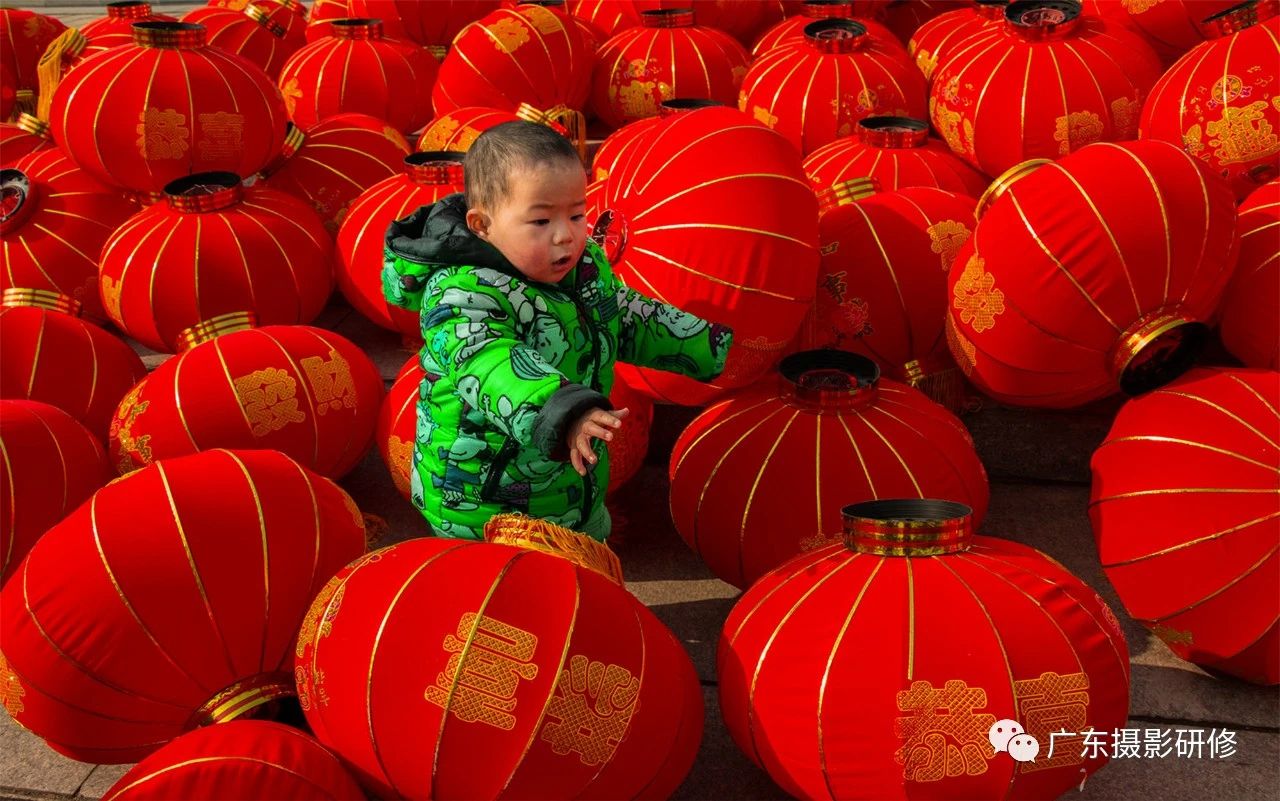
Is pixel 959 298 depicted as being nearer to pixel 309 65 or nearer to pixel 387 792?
pixel 387 792

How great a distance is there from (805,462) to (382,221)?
6.54 ft

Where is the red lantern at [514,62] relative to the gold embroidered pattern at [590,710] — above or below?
above

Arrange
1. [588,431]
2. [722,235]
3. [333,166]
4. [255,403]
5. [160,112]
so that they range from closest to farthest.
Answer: [588,431] < [722,235] < [255,403] < [160,112] < [333,166]

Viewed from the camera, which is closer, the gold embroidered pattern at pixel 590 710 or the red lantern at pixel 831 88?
the gold embroidered pattern at pixel 590 710

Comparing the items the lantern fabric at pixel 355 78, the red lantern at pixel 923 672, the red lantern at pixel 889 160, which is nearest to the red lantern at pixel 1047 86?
the red lantern at pixel 889 160

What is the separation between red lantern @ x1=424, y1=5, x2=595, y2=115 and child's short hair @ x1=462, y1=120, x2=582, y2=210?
3095mm

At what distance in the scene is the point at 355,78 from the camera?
6.15 meters

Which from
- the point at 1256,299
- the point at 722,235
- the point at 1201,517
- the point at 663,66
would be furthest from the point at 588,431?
the point at 663,66

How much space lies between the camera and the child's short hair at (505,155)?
2.60m

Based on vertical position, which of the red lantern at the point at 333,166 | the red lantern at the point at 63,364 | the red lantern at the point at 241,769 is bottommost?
the red lantern at the point at 63,364

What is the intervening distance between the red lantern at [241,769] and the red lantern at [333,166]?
125 inches

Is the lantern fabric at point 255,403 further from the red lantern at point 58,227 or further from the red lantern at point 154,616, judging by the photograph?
the red lantern at point 58,227

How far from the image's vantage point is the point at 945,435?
11.2ft

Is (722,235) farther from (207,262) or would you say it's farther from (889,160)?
(207,262)
